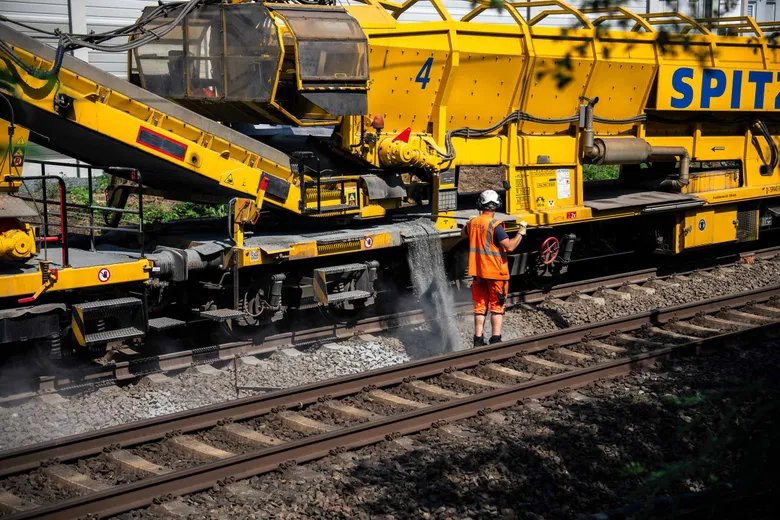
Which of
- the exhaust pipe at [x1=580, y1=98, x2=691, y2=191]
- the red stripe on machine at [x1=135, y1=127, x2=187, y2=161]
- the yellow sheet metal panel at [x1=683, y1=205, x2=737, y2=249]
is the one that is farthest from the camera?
the yellow sheet metal panel at [x1=683, y1=205, x2=737, y2=249]

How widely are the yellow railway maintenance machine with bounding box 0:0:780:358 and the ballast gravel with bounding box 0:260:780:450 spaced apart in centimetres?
54

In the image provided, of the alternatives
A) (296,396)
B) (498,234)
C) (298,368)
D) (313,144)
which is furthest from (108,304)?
(498,234)

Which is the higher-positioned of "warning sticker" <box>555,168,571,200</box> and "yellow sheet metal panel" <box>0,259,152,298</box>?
"warning sticker" <box>555,168,571,200</box>

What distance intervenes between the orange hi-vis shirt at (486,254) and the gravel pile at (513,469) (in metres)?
1.84

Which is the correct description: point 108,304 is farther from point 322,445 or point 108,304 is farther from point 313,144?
point 313,144

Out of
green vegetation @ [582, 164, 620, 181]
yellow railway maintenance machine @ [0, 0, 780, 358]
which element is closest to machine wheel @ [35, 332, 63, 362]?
yellow railway maintenance machine @ [0, 0, 780, 358]

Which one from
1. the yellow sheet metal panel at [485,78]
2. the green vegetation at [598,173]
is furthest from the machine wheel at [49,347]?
the green vegetation at [598,173]

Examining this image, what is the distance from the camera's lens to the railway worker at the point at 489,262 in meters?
8.87

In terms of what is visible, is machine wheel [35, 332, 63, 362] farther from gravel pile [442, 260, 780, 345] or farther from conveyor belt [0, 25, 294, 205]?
gravel pile [442, 260, 780, 345]

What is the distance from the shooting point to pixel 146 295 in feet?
25.7

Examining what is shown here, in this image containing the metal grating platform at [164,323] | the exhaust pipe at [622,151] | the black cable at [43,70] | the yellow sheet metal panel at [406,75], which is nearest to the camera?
the black cable at [43,70]

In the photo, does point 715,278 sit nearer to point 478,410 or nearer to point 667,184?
point 667,184

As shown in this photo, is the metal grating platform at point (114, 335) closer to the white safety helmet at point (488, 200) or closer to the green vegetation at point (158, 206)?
the white safety helmet at point (488, 200)

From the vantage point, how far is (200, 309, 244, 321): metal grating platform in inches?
321
